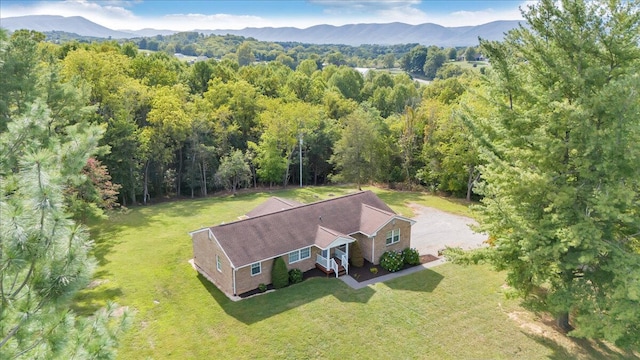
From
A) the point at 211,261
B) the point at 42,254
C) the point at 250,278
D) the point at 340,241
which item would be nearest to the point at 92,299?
the point at 211,261

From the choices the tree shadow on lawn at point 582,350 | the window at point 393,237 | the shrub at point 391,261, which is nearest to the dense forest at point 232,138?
the window at point 393,237

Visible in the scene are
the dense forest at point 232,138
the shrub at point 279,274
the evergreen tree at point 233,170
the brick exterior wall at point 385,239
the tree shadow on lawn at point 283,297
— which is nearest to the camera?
the tree shadow on lawn at point 283,297

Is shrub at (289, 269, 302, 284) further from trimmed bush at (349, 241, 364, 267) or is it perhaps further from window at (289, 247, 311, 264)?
trimmed bush at (349, 241, 364, 267)

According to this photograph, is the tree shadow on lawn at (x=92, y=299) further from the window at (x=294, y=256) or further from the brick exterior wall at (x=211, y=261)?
the window at (x=294, y=256)

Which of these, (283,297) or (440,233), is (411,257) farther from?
(283,297)

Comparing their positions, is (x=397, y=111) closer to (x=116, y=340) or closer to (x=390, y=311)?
(x=390, y=311)
